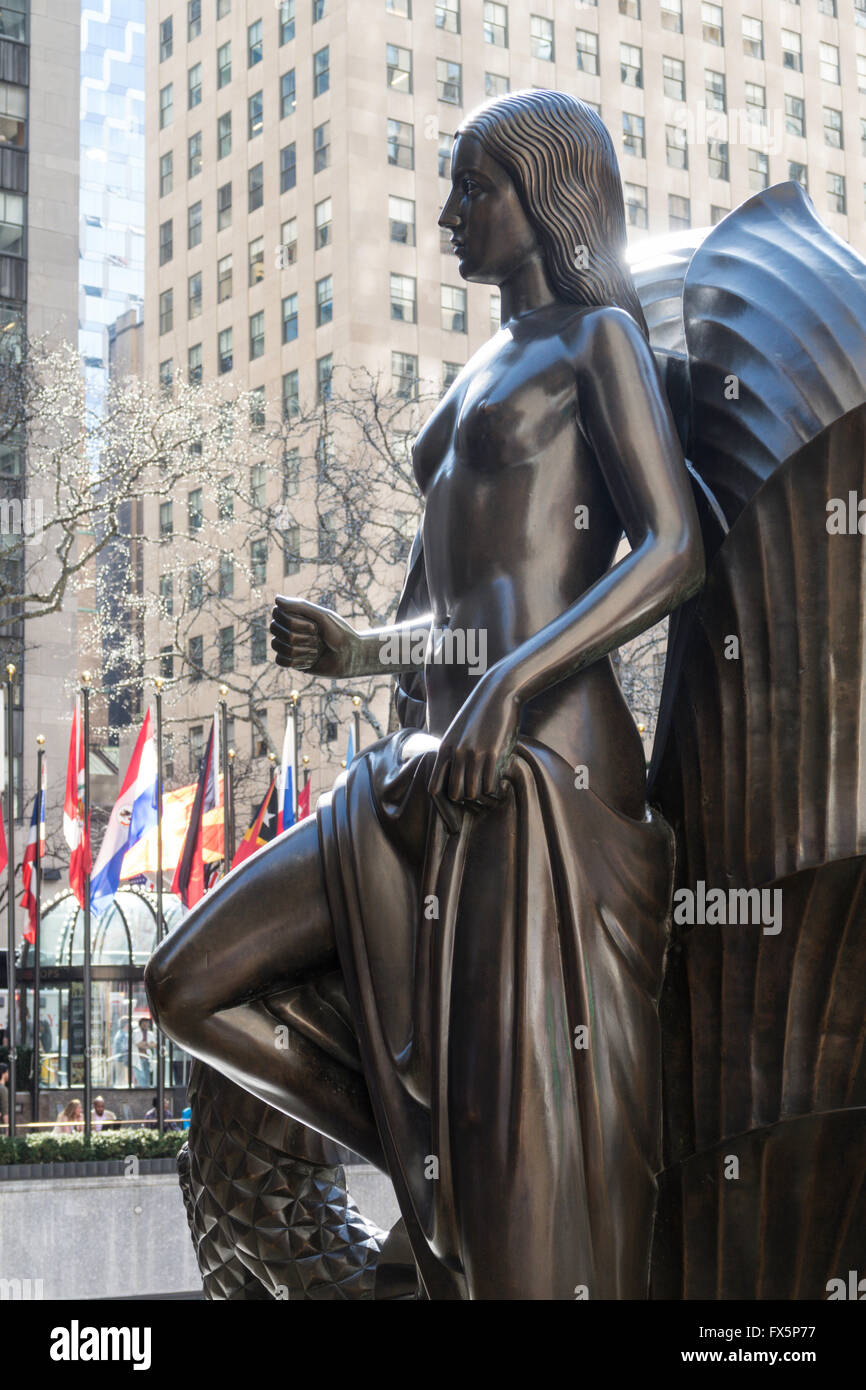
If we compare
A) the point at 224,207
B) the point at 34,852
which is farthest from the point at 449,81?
the point at 34,852

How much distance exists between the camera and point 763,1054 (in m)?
3.89

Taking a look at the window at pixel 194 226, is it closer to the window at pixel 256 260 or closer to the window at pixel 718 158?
the window at pixel 256 260

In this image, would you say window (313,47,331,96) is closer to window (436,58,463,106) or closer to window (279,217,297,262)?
window (436,58,463,106)

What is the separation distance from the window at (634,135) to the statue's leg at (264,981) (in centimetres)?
6221

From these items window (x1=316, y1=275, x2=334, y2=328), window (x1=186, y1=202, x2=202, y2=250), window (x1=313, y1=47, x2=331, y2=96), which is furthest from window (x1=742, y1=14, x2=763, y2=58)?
window (x1=316, y1=275, x2=334, y2=328)

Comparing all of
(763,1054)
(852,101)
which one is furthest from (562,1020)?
(852,101)

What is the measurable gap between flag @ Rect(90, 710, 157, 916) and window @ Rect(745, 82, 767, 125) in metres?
50.0

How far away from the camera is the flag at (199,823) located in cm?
2316

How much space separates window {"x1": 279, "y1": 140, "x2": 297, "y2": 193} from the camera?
58719 mm
